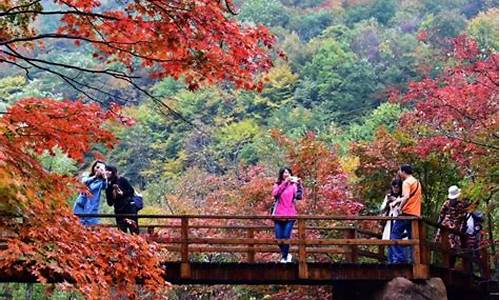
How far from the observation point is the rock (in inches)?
429

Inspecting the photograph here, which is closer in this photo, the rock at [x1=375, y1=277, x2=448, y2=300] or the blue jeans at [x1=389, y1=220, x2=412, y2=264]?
the rock at [x1=375, y1=277, x2=448, y2=300]

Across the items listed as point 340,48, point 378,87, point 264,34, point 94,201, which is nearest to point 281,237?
point 94,201

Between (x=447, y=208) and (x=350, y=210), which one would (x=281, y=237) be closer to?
(x=447, y=208)

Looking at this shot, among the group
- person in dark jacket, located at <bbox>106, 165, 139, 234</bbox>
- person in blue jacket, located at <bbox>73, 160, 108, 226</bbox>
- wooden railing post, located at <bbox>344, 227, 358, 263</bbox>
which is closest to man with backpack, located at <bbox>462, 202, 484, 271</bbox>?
wooden railing post, located at <bbox>344, 227, 358, 263</bbox>

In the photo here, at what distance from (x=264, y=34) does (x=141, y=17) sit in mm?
908

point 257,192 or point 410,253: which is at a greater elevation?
point 257,192

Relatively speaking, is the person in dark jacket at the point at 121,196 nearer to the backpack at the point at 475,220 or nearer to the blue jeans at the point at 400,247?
the blue jeans at the point at 400,247

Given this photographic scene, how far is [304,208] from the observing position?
53.3 feet

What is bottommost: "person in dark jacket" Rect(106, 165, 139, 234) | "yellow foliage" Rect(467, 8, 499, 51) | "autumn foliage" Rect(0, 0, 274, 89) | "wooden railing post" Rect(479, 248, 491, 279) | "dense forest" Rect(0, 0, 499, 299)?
"wooden railing post" Rect(479, 248, 491, 279)

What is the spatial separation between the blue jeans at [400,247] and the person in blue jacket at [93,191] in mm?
3661

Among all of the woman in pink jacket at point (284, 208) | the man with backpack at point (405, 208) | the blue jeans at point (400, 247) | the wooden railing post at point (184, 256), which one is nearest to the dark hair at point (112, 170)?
the wooden railing post at point (184, 256)

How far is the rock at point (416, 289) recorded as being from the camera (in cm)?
1091

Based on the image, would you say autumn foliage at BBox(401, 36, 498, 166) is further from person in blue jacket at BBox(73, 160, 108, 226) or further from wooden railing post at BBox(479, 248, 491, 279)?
person in blue jacket at BBox(73, 160, 108, 226)

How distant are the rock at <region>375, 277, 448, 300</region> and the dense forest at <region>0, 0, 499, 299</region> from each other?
1142mm
